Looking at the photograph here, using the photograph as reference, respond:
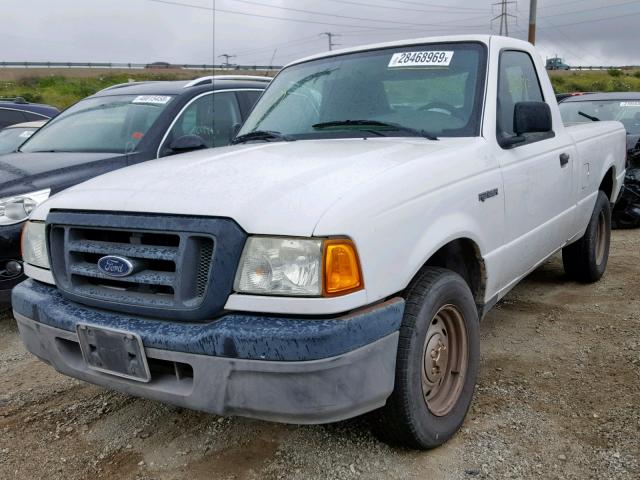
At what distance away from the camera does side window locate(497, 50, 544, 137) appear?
11.4ft

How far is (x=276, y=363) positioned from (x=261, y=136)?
1875 mm

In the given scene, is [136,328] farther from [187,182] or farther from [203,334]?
[187,182]

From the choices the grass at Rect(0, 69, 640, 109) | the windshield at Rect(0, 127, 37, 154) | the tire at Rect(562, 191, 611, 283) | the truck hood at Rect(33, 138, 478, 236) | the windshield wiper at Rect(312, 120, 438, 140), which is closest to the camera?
the truck hood at Rect(33, 138, 478, 236)

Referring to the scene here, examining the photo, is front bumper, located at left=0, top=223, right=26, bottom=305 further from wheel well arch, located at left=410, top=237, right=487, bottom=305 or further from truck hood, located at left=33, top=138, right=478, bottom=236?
wheel well arch, located at left=410, top=237, right=487, bottom=305

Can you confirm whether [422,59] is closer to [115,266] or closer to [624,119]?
[115,266]

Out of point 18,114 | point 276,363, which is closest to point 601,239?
point 276,363

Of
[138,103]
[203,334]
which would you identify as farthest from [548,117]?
[138,103]

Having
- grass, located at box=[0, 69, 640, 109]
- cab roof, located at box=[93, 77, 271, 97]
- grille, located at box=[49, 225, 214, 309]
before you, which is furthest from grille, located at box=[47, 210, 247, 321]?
grass, located at box=[0, 69, 640, 109]

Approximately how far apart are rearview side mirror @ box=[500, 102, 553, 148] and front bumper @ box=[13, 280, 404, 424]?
4.79 feet

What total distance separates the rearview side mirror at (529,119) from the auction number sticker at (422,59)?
1.60 feet

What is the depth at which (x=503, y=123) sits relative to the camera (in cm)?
344

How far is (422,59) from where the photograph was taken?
355 cm

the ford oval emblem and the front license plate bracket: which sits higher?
the ford oval emblem

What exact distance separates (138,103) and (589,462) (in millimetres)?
4503
